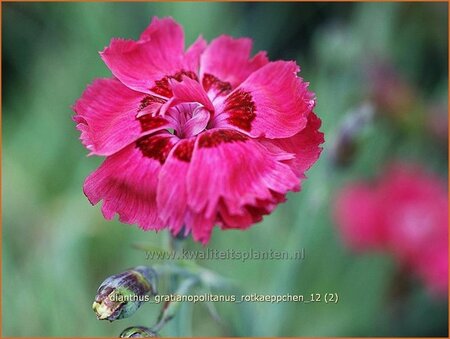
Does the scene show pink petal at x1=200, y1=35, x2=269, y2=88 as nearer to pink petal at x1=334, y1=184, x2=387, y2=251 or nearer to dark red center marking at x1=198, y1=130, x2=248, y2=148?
dark red center marking at x1=198, y1=130, x2=248, y2=148

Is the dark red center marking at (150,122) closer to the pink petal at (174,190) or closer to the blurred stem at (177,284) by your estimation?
the pink petal at (174,190)

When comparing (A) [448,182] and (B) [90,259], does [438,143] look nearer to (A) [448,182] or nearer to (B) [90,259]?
(A) [448,182]

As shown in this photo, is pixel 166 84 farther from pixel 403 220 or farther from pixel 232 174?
pixel 403 220

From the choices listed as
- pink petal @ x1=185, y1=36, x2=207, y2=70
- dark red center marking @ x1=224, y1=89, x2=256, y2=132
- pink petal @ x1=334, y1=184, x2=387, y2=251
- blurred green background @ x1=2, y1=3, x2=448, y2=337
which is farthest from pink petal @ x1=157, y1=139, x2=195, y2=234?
pink petal @ x1=334, y1=184, x2=387, y2=251

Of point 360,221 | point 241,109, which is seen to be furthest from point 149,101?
point 360,221

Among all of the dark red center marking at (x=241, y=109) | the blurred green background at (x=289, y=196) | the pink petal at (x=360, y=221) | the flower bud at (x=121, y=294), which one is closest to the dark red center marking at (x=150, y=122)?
the dark red center marking at (x=241, y=109)
